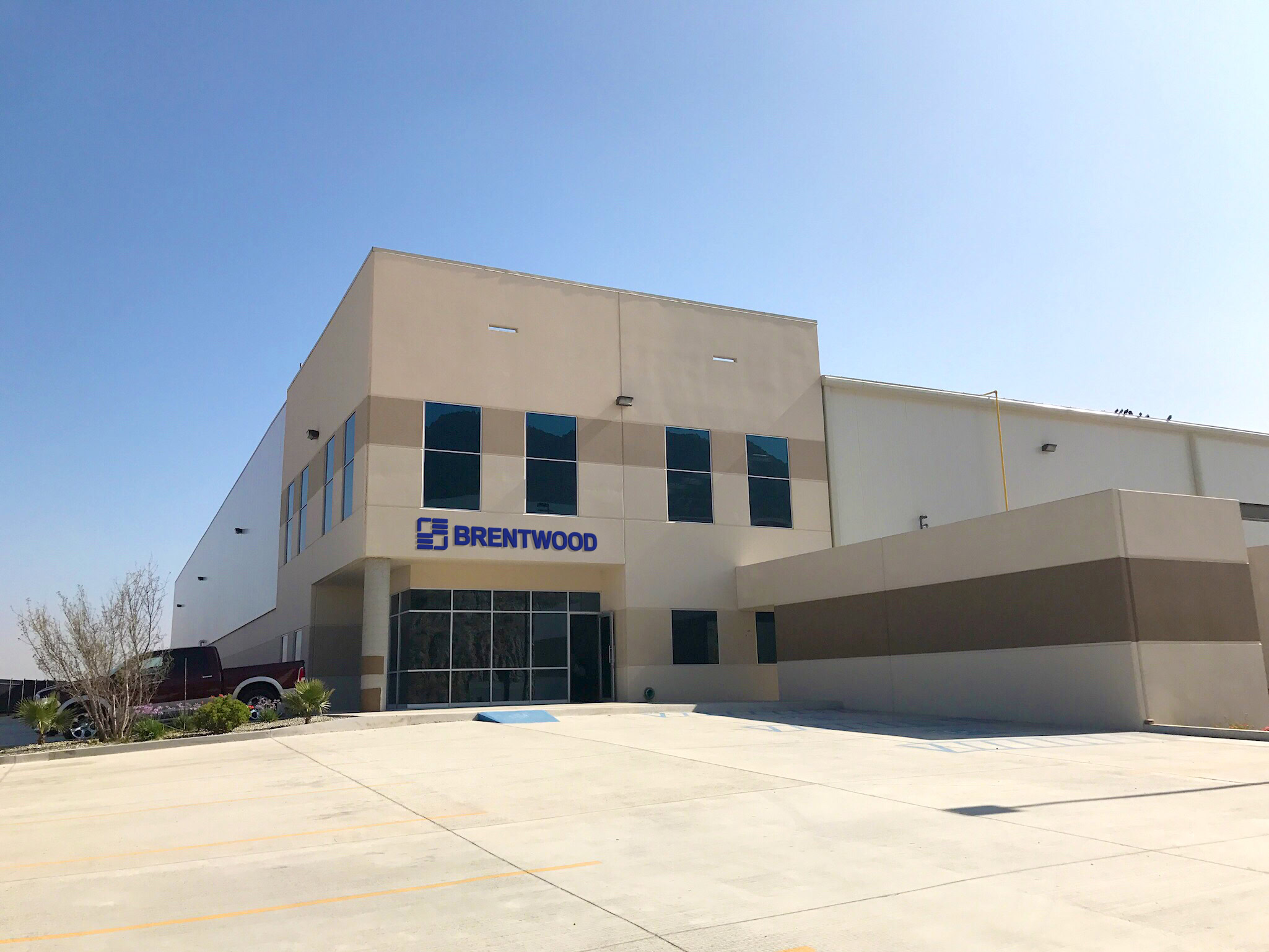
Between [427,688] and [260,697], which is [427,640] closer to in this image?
[427,688]

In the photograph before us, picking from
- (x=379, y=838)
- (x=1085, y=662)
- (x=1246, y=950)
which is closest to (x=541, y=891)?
(x=379, y=838)

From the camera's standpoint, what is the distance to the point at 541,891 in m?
6.29

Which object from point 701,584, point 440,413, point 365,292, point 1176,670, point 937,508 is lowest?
point 1176,670

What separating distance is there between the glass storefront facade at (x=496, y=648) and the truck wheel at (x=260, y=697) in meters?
3.31

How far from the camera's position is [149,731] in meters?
19.0

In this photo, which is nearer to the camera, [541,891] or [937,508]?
[541,891]

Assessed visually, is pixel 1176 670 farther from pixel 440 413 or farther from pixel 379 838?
pixel 440 413

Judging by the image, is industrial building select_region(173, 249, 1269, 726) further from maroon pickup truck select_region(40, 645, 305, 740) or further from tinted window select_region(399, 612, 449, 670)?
maroon pickup truck select_region(40, 645, 305, 740)

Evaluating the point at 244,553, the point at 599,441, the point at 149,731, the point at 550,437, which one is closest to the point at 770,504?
the point at 599,441

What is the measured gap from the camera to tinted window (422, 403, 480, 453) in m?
25.4

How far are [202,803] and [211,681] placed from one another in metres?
13.6

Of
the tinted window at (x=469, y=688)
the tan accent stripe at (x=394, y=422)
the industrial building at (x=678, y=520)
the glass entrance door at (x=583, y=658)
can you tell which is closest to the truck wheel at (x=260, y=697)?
the industrial building at (x=678, y=520)

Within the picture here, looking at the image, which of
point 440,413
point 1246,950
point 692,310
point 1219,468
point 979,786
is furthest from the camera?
point 1219,468

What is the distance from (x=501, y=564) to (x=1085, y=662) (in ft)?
50.6
